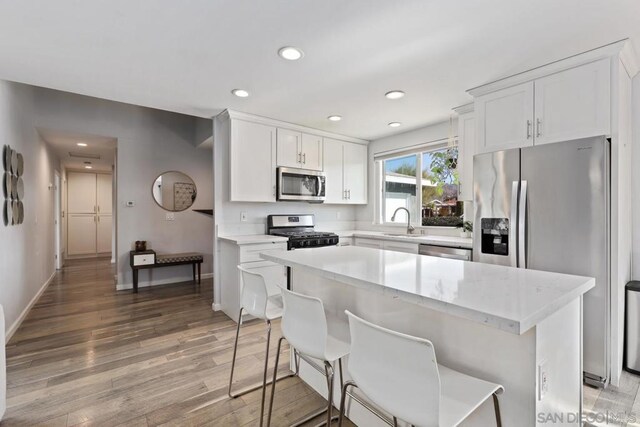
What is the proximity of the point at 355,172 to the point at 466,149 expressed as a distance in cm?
184

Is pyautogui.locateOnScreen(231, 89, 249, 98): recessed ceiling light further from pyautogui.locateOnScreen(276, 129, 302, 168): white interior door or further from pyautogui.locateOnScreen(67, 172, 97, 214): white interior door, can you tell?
Result: pyautogui.locateOnScreen(67, 172, 97, 214): white interior door

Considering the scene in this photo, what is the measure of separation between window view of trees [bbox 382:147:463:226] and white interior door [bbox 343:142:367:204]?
0.35m

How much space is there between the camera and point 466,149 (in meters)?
3.20

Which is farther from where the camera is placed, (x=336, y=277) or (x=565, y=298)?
(x=336, y=277)

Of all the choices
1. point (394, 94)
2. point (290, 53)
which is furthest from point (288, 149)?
point (290, 53)

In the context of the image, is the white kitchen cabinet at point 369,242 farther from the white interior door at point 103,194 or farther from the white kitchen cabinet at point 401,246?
the white interior door at point 103,194

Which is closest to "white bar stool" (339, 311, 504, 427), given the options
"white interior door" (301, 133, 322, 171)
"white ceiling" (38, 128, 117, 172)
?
"white interior door" (301, 133, 322, 171)

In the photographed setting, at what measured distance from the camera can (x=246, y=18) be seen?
1.78 metres

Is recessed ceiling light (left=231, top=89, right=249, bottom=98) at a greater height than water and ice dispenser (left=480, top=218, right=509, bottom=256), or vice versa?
recessed ceiling light (left=231, top=89, right=249, bottom=98)

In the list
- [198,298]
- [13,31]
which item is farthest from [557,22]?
[198,298]

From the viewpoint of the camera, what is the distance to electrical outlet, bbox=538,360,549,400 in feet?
3.41

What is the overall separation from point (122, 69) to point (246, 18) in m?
1.30

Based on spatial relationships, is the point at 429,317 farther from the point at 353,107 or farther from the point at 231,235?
the point at 231,235

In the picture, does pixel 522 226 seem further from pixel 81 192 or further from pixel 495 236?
pixel 81 192
